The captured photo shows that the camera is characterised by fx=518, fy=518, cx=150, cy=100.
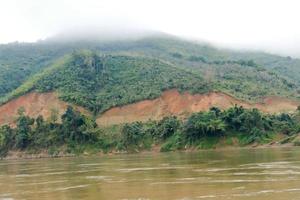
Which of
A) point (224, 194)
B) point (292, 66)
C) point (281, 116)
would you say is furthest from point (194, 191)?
point (292, 66)

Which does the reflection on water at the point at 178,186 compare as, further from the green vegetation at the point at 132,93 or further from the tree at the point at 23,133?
the tree at the point at 23,133

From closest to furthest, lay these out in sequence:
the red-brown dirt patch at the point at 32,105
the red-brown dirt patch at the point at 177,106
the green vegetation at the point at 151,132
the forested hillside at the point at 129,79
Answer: the green vegetation at the point at 151,132
the red-brown dirt patch at the point at 177,106
the forested hillside at the point at 129,79
the red-brown dirt patch at the point at 32,105

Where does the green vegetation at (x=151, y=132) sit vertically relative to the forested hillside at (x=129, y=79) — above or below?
below

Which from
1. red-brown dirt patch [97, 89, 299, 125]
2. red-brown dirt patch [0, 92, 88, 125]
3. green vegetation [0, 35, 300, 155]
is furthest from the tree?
red-brown dirt patch [0, 92, 88, 125]

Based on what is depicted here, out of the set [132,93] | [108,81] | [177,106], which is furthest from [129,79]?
[177,106]

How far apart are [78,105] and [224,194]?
8777cm

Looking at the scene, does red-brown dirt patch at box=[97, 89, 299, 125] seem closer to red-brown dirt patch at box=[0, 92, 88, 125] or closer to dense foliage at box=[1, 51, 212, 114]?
dense foliage at box=[1, 51, 212, 114]

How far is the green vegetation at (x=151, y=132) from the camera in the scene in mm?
78562

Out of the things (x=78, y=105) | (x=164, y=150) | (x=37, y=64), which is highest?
(x=37, y=64)

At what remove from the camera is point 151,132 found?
3371 inches

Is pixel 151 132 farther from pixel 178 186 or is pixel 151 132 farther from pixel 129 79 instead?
pixel 178 186

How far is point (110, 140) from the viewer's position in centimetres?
8706

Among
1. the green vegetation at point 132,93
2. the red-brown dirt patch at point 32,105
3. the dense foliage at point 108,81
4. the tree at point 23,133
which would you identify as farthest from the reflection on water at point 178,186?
the red-brown dirt patch at point 32,105

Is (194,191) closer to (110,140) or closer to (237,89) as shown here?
(110,140)
